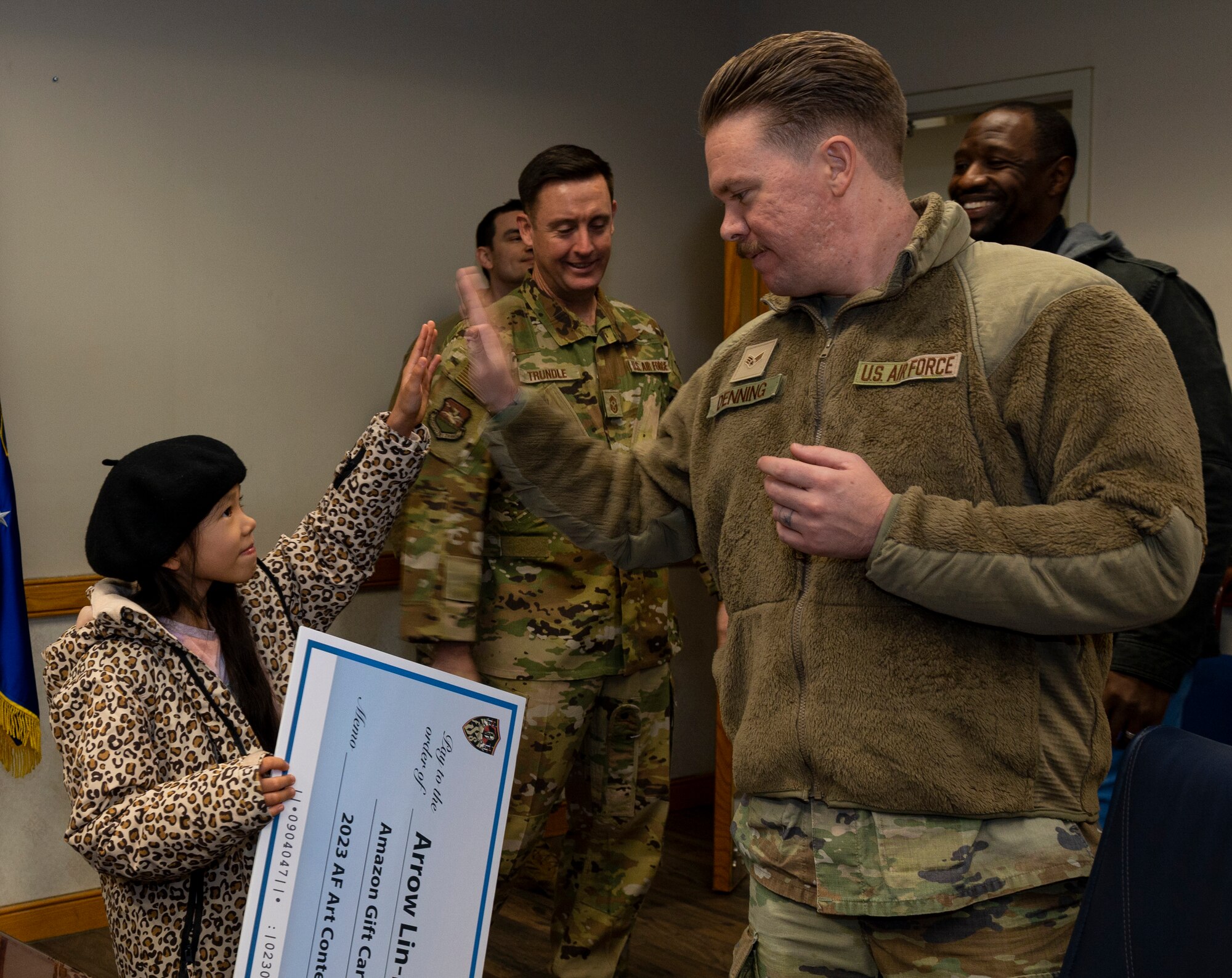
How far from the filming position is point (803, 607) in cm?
128

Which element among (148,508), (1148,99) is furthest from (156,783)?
(1148,99)

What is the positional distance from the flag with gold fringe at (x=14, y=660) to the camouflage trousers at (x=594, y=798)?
1.09 metres

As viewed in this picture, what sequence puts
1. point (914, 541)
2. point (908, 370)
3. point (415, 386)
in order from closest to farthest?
1. point (914, 541)
2. point (908, 370)
3. point (415, 386)

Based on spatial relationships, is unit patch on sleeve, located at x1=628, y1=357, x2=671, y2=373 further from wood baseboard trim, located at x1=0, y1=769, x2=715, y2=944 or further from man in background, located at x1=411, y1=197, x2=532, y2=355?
wood baseboard trim, located at x1=0, y1=769, x2=715, y2=944

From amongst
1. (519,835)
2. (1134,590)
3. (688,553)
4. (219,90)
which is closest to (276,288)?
(219,90)

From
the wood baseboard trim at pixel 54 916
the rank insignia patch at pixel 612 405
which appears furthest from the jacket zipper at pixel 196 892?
the wood baseboard trim at pixel 54 916

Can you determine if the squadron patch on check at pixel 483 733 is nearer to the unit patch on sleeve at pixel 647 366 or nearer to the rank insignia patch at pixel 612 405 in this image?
the rank insignia patch at pixel 612 405

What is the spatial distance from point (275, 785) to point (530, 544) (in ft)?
4.02

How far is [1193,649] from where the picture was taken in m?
1.93

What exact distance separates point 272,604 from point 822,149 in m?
A: 1.16

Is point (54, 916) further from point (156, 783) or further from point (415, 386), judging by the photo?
point (415, 386)

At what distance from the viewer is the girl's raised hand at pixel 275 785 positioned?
1.50 m

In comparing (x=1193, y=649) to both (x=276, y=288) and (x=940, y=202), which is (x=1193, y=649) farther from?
(x=276, y=288)

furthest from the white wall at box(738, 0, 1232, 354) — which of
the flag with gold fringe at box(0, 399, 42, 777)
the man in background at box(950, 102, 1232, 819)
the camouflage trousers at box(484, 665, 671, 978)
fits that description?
the flag with gold fringe at box(0, 399, 42, 777)
